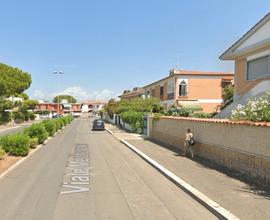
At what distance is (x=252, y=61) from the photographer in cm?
2023

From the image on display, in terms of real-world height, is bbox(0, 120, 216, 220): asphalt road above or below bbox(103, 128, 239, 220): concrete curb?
below

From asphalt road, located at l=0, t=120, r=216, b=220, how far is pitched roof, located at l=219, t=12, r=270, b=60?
997 cm

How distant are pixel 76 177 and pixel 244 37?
519 inches

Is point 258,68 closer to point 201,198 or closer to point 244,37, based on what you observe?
point 244,37

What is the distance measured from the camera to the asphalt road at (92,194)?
7.38 metres

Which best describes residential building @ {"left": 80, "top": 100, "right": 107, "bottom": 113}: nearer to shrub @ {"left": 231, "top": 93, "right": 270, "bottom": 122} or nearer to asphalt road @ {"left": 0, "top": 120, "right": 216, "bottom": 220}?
asphalt road @ {"left": 0, "top": 120, "right": 216, "bottom": 220}

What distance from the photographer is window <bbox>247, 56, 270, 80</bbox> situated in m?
18.8

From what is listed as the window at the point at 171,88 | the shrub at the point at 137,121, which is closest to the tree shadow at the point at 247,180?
the shrub at the point at 137,121

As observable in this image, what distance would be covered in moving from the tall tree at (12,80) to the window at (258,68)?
146ft

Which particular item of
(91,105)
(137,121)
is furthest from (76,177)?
(91,105)

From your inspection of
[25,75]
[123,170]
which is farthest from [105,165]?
[25,75]

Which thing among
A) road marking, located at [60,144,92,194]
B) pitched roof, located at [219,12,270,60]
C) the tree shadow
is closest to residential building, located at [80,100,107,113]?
pitched roof, located at [219,12,270,60]

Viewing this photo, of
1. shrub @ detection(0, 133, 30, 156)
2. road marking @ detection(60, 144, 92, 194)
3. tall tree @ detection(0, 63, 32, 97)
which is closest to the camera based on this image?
road marking @ detection(60, 144, 92, 194)

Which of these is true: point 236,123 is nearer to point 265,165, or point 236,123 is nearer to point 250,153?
point 250,153
